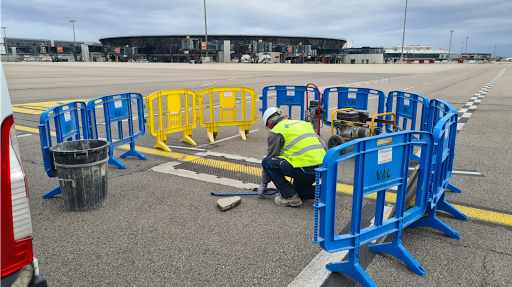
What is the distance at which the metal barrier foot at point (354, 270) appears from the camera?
120 inches

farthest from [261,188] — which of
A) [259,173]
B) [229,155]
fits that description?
[229,155]

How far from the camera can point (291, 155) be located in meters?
4.68

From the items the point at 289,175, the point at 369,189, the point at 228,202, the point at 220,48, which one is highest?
the point at 220,48

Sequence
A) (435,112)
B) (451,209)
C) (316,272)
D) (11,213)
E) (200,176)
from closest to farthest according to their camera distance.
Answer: (11,213), (316,272), (451,209), (435,112), (200,176)

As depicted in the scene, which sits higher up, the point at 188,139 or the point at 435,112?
the point at 435,112

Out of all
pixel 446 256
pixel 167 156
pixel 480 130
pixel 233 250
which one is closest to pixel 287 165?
pixel 233 250

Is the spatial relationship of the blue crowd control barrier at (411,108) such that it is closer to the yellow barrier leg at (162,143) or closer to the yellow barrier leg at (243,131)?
the yellow barrier leg at (243,131)

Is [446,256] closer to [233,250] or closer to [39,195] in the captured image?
[233,250]

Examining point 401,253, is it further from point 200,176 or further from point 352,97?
point 352,97

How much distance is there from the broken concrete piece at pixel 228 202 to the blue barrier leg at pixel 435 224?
2.27m

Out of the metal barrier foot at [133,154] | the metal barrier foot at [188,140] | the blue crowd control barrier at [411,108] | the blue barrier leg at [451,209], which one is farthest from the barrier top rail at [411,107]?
the metal barrier foot at [133,154]

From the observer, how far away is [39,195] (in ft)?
17.5

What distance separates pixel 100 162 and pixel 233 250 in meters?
2.28

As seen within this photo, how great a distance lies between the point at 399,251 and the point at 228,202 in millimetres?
2264
